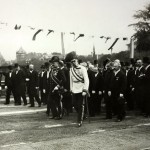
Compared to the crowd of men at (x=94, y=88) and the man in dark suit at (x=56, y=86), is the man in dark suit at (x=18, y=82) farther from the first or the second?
the man in dark suit at (x=56, y=86)

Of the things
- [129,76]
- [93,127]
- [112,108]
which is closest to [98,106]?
[112,108]

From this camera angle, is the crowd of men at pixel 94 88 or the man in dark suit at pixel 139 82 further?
the man in dark suit at pixel 139 82

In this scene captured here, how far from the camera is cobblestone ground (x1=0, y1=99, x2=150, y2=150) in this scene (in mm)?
8008

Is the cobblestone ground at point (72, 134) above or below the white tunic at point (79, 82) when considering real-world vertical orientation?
below

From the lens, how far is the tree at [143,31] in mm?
56688

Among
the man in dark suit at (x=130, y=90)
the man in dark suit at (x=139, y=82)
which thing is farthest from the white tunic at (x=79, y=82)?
the man in dark suit at (x=130, y=90)

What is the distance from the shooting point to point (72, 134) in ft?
30.7

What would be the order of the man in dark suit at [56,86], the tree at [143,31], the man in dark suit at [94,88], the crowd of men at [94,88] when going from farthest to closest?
the tree at [143,31]
the man in dark suit at [94,88]
the man in dark suit at [56,86]
the crowd of men at [94,88]

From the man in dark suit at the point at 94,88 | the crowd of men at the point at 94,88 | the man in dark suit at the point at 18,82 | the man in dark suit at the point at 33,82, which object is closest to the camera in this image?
the crowd of men at the point at 94,88

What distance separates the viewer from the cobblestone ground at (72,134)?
801cm

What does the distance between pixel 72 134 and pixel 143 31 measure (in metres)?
51.3

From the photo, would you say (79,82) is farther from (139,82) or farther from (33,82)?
(33,82)

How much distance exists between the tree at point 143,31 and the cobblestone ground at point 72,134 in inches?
1781

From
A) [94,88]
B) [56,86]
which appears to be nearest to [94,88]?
[94,88]
